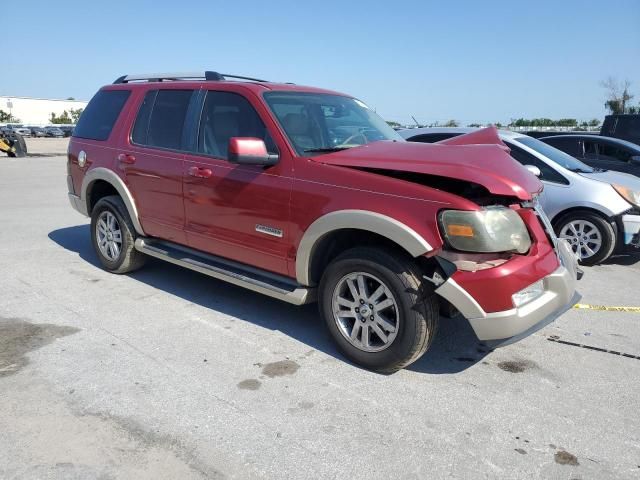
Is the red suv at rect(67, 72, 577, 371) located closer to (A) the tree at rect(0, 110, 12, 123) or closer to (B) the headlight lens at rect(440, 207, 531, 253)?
(B) the headlight lens at rect(440, 207, 531, 253)

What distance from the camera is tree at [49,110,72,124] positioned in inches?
3784

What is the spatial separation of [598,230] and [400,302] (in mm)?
4442

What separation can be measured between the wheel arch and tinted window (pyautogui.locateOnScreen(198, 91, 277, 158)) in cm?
116

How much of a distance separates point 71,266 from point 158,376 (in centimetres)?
313

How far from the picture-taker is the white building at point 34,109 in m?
98.1

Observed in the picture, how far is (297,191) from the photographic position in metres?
3.70

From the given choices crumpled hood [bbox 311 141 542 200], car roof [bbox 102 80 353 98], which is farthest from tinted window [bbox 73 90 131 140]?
crumpled hood [bbox 311 141 542 200]

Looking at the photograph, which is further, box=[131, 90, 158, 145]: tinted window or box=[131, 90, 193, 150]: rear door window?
box=[131, 90, 158, 145]: tinted window

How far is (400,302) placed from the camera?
3270 millimetres

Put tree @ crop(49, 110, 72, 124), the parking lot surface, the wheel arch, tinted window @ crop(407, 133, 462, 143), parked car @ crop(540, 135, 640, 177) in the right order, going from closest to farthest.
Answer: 1. the parking lot surface
2. the wheel arch
3. tinted window @ crop(407, 133, 462, 143)
4. parked car @ crop(540, 135, 640, 177)
5. tree @ crop(49, 110, 72, 124)

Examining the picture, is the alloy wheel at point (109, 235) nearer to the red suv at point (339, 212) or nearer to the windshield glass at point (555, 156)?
the red suv at point (339, 212)

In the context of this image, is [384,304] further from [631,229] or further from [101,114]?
[631,229]

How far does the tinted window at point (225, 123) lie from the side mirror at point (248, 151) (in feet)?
0.79

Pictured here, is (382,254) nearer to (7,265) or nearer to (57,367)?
(57,367)
